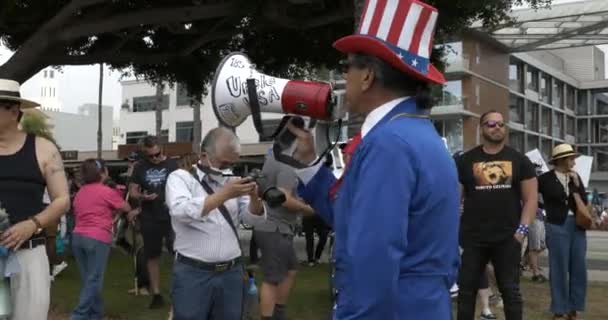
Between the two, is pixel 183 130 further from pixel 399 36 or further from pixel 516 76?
pixel 399 36

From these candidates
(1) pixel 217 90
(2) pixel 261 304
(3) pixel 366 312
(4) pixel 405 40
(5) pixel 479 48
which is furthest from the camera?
(5) pixel 479 48

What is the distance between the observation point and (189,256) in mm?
4797

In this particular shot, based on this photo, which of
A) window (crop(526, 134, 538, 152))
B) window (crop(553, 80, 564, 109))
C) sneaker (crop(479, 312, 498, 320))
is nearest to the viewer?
sneaker (crop(479, 312, 498, 320))

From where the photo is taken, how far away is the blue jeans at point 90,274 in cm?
701

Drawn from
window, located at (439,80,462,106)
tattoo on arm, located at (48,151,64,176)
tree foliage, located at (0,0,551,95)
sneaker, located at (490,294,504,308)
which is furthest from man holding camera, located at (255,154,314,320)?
window, located at (439,80,462,106)

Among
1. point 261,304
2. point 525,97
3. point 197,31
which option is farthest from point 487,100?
point 261,304

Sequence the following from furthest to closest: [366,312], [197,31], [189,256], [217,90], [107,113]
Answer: [107,113], [197,31], [189,256], [217,90], [366,312]

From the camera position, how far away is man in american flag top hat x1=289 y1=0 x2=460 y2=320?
2.37 m

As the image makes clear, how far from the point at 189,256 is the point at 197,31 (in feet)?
30.3

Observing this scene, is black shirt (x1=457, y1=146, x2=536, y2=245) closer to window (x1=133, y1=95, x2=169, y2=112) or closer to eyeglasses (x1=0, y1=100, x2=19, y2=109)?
eyeglasses (x1=0, y1=100, x2=19, y2=109)

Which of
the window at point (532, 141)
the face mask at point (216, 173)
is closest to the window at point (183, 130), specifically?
the window at point (532, 141)

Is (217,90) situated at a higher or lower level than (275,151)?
higher

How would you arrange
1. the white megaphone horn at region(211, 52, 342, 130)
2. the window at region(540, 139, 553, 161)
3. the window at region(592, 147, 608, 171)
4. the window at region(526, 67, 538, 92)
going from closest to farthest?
the white megaphone horn at region(211, 52, 342, 130) < the window at region(526, 67, 538, 92) < the window at region(540, 139, 553, 161) < the window at region(592, 147, 608, 171)

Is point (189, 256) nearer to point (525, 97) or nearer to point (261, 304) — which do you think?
point (261, 304)
